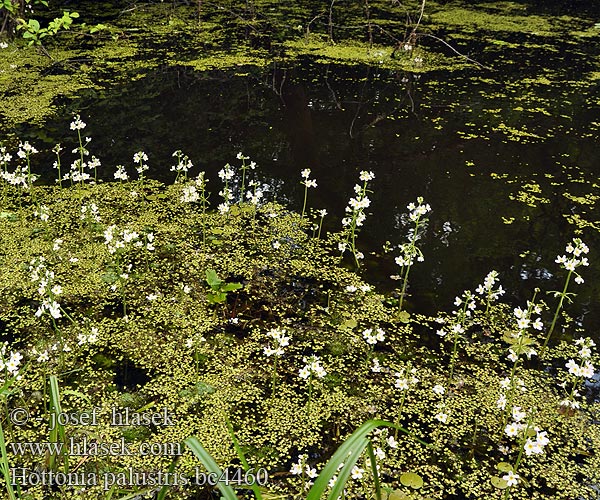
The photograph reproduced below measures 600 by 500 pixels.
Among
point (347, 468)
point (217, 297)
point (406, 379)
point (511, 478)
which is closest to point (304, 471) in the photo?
point (406, 379)

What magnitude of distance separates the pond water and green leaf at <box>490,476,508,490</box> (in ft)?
3.04

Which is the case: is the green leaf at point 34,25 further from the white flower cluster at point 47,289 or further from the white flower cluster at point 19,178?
the white flower cluster at point 47,289

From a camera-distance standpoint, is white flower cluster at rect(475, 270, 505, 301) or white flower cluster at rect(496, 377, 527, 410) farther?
white flower cluster at rect(475, 270, 505, 301)

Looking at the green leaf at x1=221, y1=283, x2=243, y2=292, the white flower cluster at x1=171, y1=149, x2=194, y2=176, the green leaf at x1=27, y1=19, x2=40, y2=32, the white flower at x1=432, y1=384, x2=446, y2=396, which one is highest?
the green leaf at x1=27, y1=19, x2=40, y2=32

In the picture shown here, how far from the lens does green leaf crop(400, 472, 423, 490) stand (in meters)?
1.75

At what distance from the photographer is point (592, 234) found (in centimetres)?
325

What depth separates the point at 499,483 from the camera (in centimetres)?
177

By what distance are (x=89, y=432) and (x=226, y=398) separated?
1.56ft

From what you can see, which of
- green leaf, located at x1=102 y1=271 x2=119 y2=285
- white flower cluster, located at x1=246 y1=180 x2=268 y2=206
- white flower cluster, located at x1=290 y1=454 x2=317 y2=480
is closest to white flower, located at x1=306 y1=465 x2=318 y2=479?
white flower cluster, located at x1=290 y1=454 x2=317 y2=480

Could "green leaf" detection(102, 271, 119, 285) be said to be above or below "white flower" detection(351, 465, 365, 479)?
above

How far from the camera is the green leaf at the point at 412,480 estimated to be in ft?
5.74

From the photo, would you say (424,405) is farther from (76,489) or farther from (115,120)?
(115,120)

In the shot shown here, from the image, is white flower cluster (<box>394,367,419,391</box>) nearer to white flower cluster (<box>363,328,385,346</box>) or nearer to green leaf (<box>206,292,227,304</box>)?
white flower cluster (<box>363,328,385,346</box>)

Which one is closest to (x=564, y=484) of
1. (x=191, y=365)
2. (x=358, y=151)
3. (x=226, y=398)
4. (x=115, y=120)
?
(x=226, y=398)
